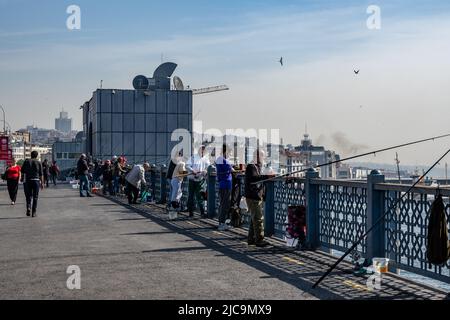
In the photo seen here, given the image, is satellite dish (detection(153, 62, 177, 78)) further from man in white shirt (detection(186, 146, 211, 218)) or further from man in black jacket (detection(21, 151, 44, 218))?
man in white shirt (detection(186, 146, 211, 218))

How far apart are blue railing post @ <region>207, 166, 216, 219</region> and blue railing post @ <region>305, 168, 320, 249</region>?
6.00m

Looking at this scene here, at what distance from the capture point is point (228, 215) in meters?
15.0

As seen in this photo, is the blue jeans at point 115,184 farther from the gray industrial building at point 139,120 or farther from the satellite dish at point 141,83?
the satellite dish at point 141,83

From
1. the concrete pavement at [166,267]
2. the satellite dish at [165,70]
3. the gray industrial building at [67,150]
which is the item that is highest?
the satellite dish at [165,70]

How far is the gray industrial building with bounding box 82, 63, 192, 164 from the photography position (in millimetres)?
81000

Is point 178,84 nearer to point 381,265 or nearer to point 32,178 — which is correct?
point 32,178

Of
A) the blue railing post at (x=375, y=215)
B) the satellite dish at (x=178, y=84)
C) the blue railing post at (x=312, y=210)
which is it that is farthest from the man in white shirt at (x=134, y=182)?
the satellite dish at (x=178, y=84)

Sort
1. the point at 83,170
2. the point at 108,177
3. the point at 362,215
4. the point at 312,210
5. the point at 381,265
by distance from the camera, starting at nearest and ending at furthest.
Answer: the point at 381,265, the point at 362,215, the point at 312,210, the point at 83,170, the point at 108,177

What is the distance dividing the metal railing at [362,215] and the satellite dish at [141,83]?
Result: 72133mm

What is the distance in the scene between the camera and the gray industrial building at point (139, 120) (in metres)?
81.0

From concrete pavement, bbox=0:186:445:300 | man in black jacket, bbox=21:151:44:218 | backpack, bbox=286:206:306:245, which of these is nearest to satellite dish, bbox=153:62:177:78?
man in black jacket, bbox=21:151:44:218

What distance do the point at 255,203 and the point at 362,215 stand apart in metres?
2.47

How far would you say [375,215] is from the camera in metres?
9.38

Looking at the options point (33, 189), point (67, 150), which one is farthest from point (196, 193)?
point (67, 150)
